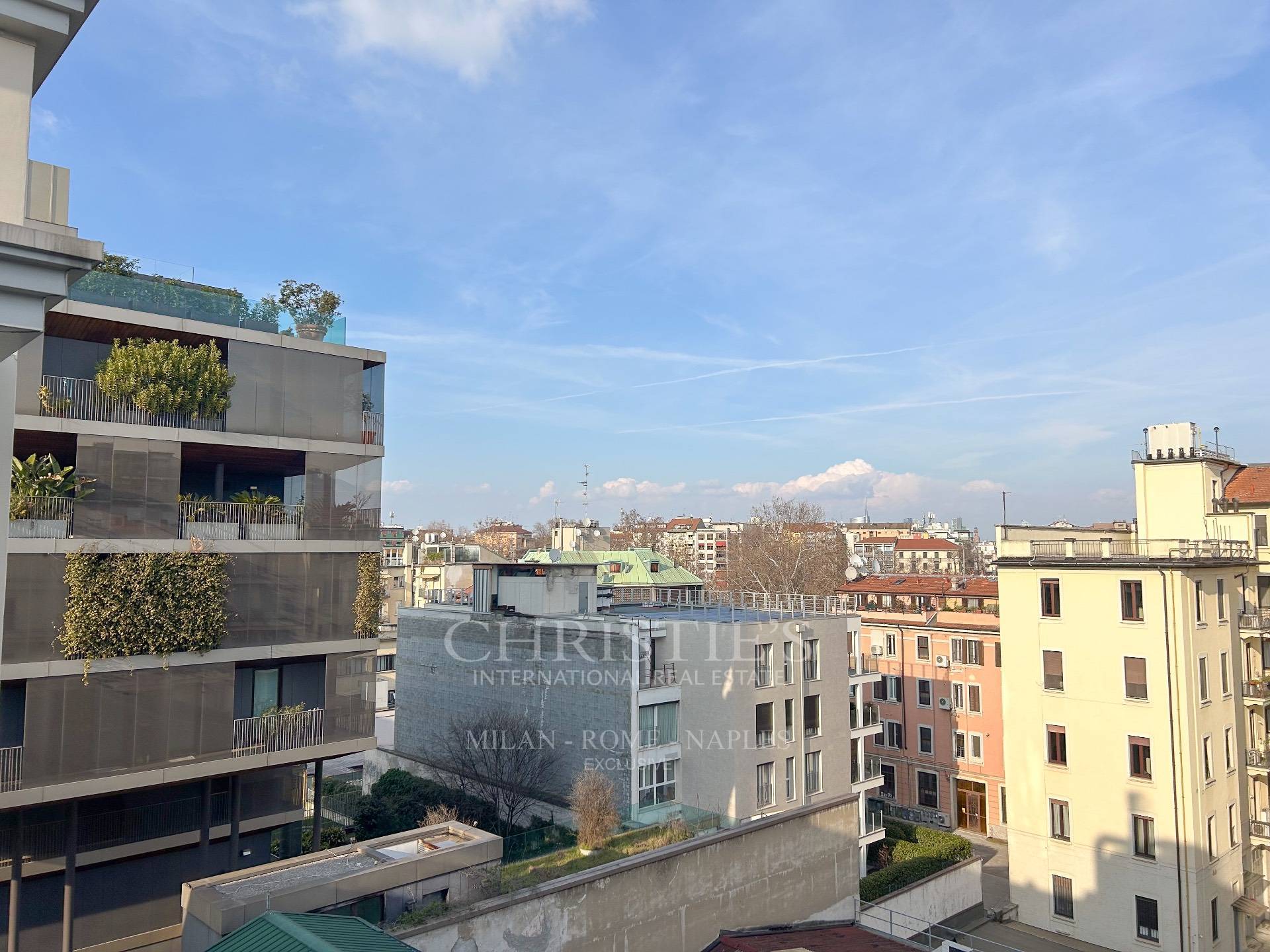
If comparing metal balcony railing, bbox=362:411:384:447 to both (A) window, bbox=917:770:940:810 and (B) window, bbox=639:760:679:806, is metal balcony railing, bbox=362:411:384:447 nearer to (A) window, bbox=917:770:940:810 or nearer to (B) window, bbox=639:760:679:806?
(B) window, bbox=639:760:679:806

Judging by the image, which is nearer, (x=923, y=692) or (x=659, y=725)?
(x=659, y=725)

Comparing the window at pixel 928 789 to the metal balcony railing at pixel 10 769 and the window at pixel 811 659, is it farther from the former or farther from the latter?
the metal balcony railing at pixel 10 769

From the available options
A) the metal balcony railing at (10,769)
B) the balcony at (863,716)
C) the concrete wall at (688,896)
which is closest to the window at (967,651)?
the balcony at (863,716)

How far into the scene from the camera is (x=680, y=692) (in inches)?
1032

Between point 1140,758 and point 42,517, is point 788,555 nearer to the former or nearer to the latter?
point 1140,758

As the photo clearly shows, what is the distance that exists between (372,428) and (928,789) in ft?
110

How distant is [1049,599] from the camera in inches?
1183

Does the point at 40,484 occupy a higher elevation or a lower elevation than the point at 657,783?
higher

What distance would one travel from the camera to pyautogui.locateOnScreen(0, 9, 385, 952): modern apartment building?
15.9 metres

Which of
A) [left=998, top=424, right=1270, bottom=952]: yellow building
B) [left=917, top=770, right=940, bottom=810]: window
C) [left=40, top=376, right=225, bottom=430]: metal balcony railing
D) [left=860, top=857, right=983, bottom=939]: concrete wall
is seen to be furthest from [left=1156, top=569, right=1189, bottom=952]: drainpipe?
[left=40, top=376, right=225, bottom=430]: metal balcony railing

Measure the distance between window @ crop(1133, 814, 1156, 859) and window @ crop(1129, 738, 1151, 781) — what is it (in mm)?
1348

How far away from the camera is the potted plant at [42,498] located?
15.8 m

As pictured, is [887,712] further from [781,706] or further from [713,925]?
[713,925]

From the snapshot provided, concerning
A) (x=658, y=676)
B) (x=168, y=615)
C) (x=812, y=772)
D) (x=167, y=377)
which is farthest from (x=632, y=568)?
(x=167, y=377)
